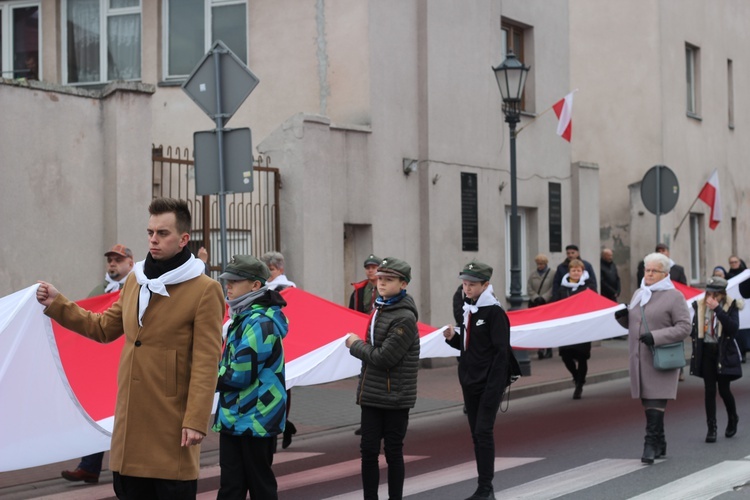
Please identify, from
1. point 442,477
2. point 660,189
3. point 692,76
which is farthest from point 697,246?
point 442,477

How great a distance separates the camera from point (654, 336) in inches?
382

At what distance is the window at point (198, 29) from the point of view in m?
18.9

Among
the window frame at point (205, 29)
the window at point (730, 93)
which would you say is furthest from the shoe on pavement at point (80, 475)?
the window at point (730, 93)

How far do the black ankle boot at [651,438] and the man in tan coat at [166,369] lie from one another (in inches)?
216

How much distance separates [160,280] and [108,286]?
474 centimetres

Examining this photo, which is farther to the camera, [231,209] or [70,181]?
[231,209]

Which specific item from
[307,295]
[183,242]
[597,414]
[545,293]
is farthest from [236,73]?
[545,293]

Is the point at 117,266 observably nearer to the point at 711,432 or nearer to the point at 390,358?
the point at 390,358

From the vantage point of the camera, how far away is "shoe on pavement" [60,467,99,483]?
9.38 metres

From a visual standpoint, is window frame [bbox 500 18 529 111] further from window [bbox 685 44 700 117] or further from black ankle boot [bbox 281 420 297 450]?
black ankle boot [bbox 281 420 297 450]

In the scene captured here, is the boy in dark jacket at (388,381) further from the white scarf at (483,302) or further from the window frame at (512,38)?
the window frame at (512,38)

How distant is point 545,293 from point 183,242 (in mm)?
15242

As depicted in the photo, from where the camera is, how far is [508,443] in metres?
11.4

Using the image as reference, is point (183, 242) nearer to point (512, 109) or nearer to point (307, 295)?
point (307, 295)
